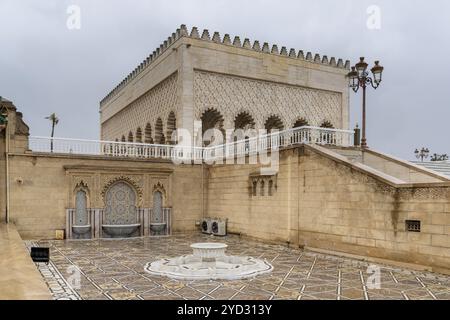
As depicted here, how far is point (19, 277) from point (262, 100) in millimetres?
15264

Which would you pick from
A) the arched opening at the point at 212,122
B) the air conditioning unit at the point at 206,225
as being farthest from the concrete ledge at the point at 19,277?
the arched opening at the point at 212,122

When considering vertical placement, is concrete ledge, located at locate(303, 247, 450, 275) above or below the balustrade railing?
below

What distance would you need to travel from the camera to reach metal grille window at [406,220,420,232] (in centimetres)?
758

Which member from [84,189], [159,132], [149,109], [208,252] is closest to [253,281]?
[208,252]

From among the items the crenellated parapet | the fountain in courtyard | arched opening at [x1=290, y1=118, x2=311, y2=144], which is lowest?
the fountain in courtyard

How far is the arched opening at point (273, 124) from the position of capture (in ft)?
64.6

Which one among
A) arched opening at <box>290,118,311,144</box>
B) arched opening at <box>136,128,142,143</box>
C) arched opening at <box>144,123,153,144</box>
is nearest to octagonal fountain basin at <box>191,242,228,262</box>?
arched opening at <box>290,118,311,144</box>

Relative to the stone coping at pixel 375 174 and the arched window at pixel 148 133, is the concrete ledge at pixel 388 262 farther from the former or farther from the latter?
the arched window at pixel 148 133

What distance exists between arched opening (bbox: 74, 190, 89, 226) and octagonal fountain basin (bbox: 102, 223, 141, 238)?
66 centimetres

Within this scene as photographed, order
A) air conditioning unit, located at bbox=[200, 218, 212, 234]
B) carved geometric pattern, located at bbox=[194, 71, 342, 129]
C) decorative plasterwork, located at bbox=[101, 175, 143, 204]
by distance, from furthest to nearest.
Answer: carved geometric pattern, located at bbox=[194, 71, 342, 129], air conditioning unit, located at bbox=[200, 218, 212, 234], decorative plasterwork, located at bbox=[101, 175, 143, 204]

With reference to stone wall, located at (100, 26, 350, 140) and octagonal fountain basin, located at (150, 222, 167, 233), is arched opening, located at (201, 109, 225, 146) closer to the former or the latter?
stone wall, located at (100, 26, 350, 140)
